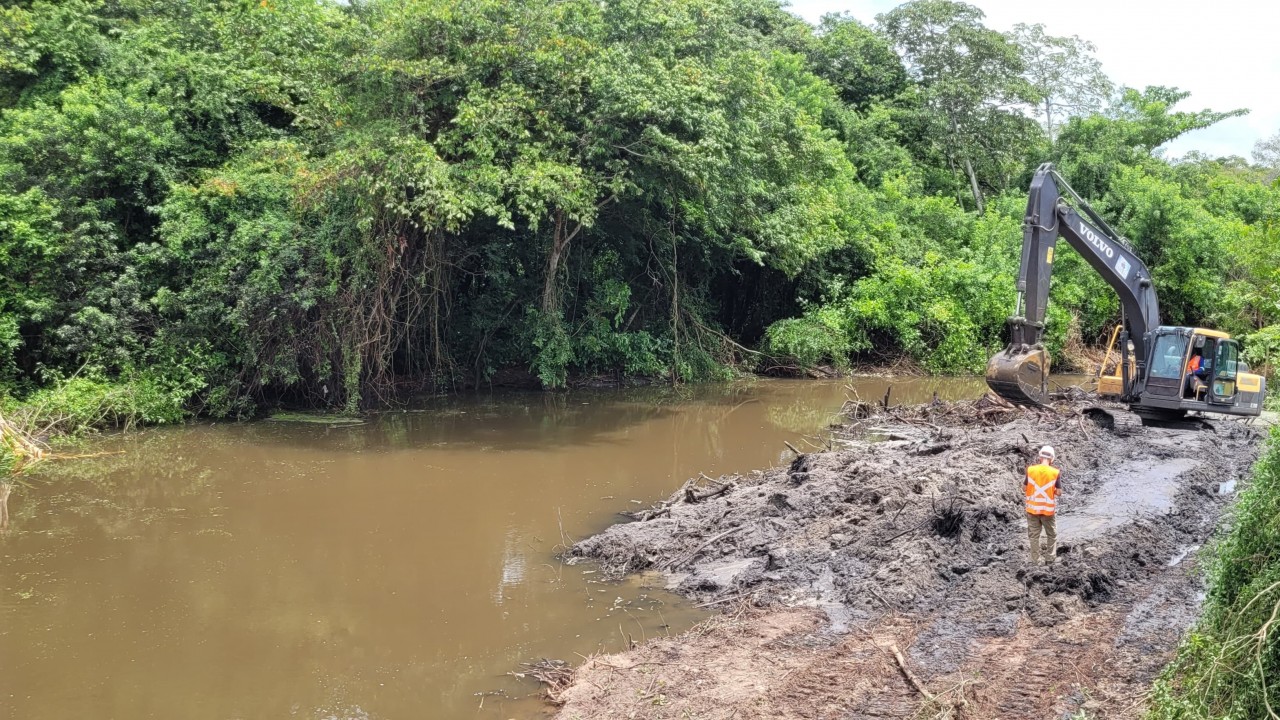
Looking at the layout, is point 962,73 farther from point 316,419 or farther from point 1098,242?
point 316,419

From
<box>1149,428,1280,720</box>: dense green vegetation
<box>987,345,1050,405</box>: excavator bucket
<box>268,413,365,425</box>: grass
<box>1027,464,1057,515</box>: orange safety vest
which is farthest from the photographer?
<box>268,413,365,425</box>: grass

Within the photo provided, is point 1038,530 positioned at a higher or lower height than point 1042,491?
lower

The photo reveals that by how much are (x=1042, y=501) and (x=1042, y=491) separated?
3.5 inches

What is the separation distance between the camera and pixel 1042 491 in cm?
823

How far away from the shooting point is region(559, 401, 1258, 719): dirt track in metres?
6.24

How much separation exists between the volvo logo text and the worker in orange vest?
6284 mm

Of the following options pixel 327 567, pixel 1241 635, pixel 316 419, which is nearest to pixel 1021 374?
pixel 1241 635

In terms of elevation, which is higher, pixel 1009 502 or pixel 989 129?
pixel 989 129

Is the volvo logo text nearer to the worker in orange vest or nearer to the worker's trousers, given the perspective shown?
the worker in orange vest

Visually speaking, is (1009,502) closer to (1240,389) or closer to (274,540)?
(1240,389)

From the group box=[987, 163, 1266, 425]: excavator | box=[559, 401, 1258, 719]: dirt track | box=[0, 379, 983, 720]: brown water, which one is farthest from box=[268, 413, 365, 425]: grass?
box=[987, 163, 1266, 425]: excavator

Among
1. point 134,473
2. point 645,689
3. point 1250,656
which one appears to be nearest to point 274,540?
point 134,473

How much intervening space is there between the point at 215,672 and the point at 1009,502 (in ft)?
26.5

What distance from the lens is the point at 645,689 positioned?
663cm
